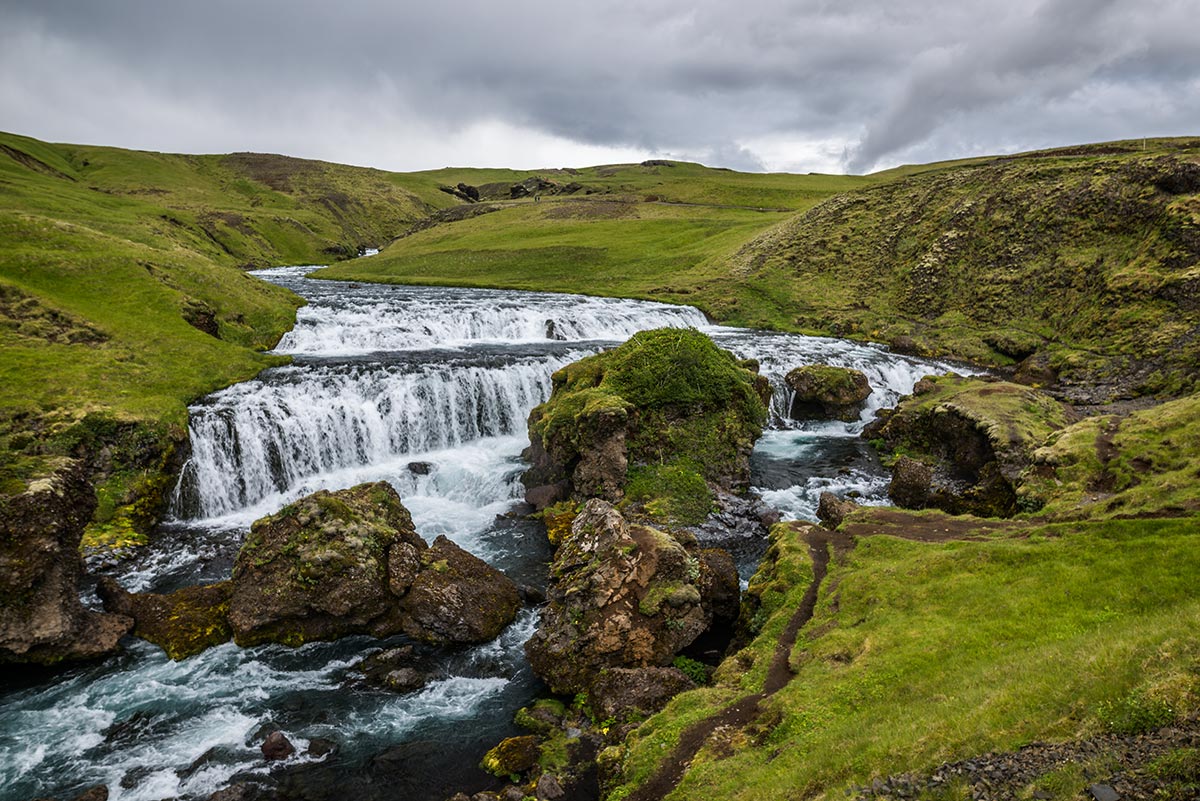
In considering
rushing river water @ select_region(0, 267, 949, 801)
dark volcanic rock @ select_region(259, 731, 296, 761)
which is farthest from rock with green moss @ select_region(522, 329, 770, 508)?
dark volcanic rock @ select_region(259, 731, 296, 761)

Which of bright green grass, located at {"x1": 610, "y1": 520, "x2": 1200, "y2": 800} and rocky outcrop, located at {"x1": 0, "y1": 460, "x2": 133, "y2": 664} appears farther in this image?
rocky outcrop, located at {"x1": 0, "y1": 460, "x2": 133, "y2": 664}

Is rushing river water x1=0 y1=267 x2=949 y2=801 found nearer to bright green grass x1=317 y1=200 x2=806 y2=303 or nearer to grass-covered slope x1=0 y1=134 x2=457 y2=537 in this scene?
grass-covered slope x1=0 y1=134 x2=457 y2=537

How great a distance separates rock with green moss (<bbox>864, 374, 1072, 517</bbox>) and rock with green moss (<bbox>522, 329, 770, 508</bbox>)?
7.99m

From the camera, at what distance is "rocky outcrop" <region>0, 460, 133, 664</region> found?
17.7 m

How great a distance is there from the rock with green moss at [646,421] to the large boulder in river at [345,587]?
849cm

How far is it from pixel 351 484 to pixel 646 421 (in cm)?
1591

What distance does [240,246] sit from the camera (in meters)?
118

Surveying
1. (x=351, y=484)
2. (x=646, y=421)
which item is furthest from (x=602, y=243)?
(x=646, y=421)

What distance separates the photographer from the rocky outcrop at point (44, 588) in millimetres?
17656

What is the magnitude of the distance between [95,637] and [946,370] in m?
52.2

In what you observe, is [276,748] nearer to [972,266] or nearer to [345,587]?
[345,587]

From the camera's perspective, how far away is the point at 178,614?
20.1 metres

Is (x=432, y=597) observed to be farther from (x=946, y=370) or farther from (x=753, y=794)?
(x=946, y=370)

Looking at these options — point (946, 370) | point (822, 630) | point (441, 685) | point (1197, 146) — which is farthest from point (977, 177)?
point (441, 685)
